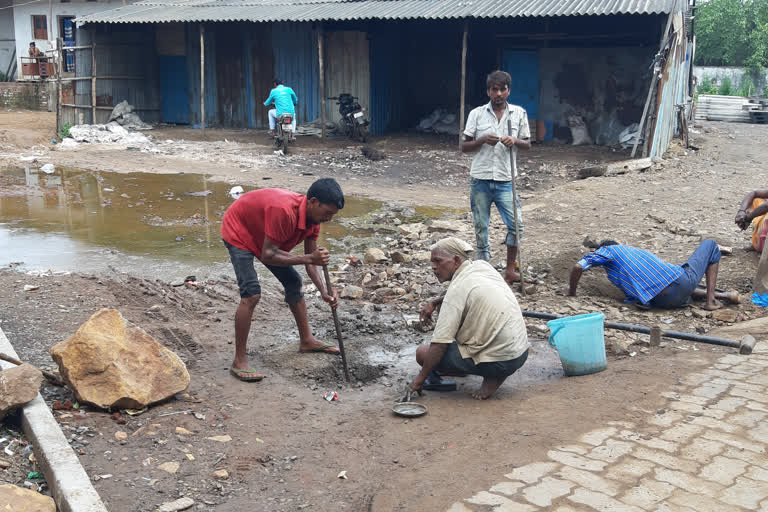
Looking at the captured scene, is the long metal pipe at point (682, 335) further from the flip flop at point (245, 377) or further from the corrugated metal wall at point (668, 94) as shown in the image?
the corrugated metal wall at point (668, 94)

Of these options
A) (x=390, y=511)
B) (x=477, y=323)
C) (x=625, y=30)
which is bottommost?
(x=390, y=511)

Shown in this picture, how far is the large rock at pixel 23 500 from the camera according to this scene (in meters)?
3.03

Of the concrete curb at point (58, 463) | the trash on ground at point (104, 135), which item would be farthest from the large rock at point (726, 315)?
the trash on ground at point (104, 135)

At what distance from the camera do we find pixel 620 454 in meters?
3.53

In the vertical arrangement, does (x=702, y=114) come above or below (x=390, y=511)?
above

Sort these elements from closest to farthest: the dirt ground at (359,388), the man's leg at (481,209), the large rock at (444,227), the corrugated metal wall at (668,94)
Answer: the dirt ground at (359,388) → the man's leg at (481,209) → the large rock at (444,227) → the corrugated metal wall at (668,94)

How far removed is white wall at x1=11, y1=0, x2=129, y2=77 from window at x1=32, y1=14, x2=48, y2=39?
0.10 m

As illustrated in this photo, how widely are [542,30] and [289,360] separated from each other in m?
13.6

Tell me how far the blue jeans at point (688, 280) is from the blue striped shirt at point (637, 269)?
0.06 m

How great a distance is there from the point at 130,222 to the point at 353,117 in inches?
322

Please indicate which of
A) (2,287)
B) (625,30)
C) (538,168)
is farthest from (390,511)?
(625,30)

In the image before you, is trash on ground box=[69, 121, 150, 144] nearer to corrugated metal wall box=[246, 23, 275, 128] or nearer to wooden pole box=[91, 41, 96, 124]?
wooden pole box=[91, 41, 96, 124]

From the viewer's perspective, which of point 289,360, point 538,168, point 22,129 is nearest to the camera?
point 289,360

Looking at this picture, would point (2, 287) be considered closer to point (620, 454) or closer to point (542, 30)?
point (620, 454)
